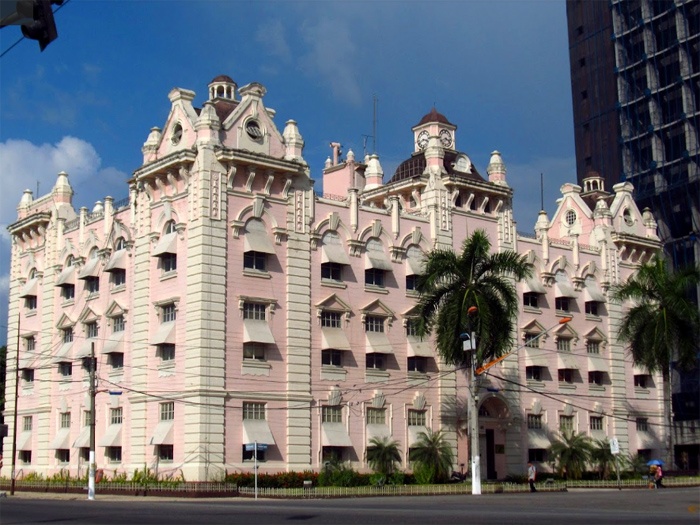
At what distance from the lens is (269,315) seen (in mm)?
53250

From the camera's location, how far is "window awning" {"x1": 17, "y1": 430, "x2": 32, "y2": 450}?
6366 cm

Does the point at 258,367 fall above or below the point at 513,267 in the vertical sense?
below

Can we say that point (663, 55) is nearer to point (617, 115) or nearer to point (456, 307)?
point (617, 115)

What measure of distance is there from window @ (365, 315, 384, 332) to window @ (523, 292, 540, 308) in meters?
12.5

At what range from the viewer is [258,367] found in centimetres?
5219

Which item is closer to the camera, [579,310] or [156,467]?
[156,467]

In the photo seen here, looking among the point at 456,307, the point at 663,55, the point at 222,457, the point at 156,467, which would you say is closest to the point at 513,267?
the point at 456,307

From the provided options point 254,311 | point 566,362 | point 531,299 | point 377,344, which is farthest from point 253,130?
point 566,362

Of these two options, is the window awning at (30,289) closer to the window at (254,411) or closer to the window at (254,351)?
the window at (254,351)

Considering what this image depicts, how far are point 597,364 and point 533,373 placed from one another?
6058mm

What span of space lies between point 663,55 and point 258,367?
2759 inches

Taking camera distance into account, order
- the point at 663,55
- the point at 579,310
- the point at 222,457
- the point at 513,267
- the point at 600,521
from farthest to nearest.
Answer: the point at 663,55, the point at 579,310, the point at 513,267, the point at 222,457, the point at 600,521

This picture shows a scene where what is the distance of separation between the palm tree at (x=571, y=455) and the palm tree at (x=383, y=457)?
1277cm

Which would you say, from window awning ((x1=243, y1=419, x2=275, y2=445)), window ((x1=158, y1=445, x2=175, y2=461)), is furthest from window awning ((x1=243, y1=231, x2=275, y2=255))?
window ((x1=158, y1=445, x2=175, y2=461))
